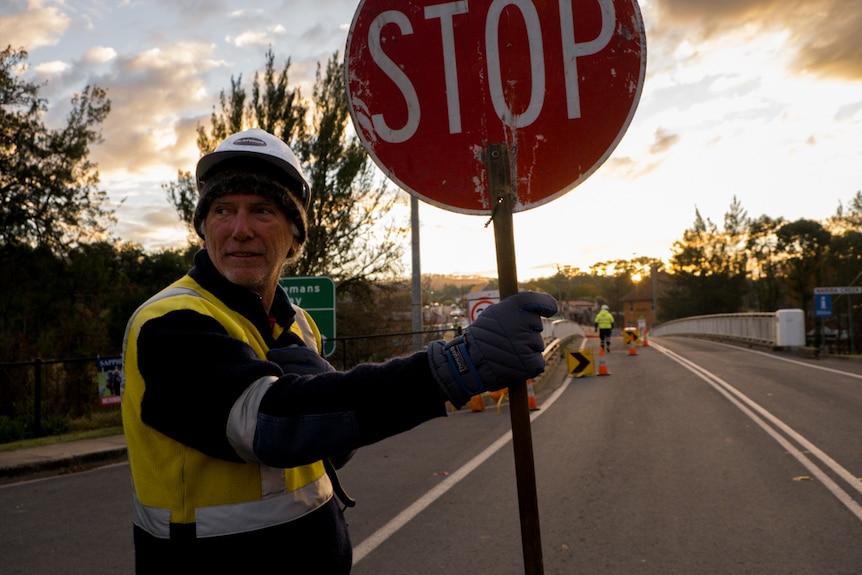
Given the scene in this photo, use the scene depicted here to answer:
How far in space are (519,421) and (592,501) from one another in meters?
4.95

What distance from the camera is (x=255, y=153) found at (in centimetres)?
184

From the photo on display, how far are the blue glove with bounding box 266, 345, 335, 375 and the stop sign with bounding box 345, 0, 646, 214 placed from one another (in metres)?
0.59

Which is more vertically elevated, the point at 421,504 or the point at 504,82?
the point at 504,82

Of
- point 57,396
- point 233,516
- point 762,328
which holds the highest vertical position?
point 233,516

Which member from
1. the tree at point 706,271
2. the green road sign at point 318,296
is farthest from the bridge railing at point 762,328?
the tree at point 706,271

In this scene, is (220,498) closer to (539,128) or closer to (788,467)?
(539,128)

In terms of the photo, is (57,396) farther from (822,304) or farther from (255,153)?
(822,304)

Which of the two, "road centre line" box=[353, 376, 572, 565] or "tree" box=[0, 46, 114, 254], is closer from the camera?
"road centre line" box=[353, 376, 572, 565]

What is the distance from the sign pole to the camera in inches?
70.7

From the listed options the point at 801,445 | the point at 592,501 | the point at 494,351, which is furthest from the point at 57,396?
the point at 494,351

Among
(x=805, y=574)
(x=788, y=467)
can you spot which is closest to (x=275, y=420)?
(x=805, y=574)

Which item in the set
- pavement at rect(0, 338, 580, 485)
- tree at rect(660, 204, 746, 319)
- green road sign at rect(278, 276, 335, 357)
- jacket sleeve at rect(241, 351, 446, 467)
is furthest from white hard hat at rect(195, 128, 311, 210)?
tree at rect(660, 204, 746, 319)

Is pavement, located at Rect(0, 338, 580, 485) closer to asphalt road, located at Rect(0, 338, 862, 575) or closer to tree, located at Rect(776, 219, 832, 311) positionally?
asphalt road, located at Rect(0, 338, 862, 575)

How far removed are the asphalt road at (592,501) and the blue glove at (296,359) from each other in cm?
335
